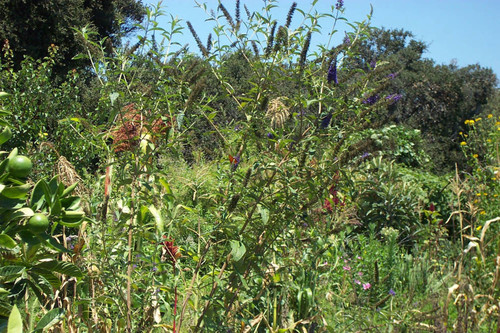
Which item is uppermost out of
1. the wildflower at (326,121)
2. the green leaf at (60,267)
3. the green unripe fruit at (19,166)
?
the wildflower at (326,121)

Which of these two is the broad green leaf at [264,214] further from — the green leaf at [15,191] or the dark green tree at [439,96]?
the dark green tree at [439,96]

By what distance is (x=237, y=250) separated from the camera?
1539mm

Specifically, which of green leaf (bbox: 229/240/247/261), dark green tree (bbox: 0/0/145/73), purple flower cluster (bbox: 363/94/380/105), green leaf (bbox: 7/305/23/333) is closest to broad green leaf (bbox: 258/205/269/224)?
green leaf (bbox: 229/240/247/261)

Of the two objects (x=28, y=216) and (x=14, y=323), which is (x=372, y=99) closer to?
(x=28, y=216)

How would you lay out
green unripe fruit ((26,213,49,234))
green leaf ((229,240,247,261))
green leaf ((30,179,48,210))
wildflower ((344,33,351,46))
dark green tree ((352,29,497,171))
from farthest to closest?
dark green tree ((352,29,497,171)) < wildflower ((344,33,351,46)) < green leaf ((229,240,247,261)) < green leaf ((30,179,48,210)) < green unripe fruit ((26,213,49,234))

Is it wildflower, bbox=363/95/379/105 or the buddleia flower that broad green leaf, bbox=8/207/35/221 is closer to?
the buddleia flower

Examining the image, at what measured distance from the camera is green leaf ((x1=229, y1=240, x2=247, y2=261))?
4.98 ft

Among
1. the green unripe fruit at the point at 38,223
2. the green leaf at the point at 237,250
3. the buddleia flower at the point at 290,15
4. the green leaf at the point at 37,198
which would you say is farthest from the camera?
the buddleia flower at the point at 290,15

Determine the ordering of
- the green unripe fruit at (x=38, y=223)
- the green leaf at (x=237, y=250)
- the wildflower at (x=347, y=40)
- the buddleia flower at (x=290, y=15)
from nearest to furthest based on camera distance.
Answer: the green unripe fruit at (x=38, y=223) → the green leaf at (x=237, y=250) → the buddleia flower at (x=290, y=15) → the wildflower at (x=347, y=40)

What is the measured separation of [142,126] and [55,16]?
13.2 metres

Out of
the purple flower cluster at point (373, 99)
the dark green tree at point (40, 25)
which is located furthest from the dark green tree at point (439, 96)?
the purple flower cluster at point (373, 99)

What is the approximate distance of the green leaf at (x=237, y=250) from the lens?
1.52 m

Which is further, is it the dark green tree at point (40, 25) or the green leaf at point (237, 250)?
the dark green tree at point (40, 25)

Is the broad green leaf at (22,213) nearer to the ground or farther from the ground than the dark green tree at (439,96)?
nearer to the ground
